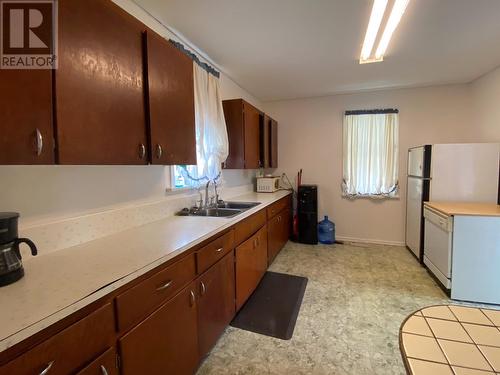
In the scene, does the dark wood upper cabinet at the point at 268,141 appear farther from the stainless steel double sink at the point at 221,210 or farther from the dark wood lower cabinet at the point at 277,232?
the stainless steel double sink at the point at 221,210

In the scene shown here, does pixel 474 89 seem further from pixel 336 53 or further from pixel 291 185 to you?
pixel 291 185

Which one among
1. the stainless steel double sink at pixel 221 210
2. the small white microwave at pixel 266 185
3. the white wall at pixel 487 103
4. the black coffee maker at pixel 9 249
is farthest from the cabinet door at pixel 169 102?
the white wall at pixel 487 103

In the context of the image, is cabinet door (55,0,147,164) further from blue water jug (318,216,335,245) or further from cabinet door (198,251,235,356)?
blue water jug (318,216,335,245)

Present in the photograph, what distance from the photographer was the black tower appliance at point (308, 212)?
4.09 m

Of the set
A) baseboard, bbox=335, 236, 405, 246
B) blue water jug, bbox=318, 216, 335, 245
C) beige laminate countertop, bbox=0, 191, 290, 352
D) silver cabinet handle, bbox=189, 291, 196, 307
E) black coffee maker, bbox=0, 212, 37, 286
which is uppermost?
black coffee maker, bbox=0, 212, 37, 286

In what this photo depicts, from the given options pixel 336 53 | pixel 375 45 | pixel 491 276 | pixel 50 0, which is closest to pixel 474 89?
pixel 375 45

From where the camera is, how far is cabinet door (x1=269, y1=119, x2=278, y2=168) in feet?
13.2

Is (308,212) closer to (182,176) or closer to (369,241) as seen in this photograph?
(369,241)

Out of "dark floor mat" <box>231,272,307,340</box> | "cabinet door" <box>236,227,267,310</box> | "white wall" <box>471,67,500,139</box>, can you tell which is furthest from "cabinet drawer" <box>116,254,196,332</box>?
"white wall" <box>471,67,500,139</box>

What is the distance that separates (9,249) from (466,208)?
353cm

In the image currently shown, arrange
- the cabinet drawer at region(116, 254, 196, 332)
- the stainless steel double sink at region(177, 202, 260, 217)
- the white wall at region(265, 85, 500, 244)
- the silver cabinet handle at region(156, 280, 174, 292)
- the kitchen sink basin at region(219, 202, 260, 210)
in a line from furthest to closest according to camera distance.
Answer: the white wall at region(265, 85, 500, 244) < the kitchen sink basin at region(219, 202, 260, 210) < the stainless steel double sink at region(177, 202, 260, 217) < the silver cabinet handle at region(156, 280, 174, 292) < the cabinet drawer at region(116, 254, 196, 332)

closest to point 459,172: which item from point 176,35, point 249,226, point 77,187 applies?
point 249,226

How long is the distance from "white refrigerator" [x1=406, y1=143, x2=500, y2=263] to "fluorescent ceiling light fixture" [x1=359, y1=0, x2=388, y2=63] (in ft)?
4.39

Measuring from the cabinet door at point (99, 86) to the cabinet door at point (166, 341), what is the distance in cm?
76
